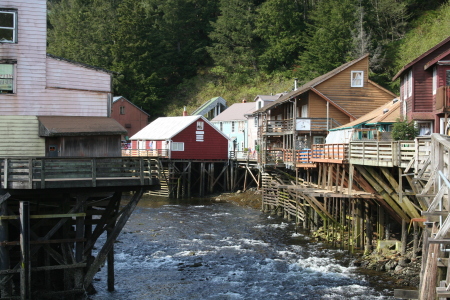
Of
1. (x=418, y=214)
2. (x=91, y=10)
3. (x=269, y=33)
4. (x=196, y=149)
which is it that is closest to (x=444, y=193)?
(x=418, y=214)

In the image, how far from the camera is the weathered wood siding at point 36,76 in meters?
17.6

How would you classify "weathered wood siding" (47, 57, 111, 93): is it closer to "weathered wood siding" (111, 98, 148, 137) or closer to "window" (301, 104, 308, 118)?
"window" (301, 104, 308, 118)

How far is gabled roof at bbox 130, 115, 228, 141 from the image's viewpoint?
50.8 metres

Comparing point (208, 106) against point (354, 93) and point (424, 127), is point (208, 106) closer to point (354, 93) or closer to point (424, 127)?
point (354, 93)

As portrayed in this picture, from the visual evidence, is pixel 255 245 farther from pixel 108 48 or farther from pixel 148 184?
pixel 108 48

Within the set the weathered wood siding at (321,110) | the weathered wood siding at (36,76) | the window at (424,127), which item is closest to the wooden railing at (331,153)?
the window at (424,127)

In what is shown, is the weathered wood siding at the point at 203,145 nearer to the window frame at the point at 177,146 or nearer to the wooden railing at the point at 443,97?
the window frame at the point at 177,146

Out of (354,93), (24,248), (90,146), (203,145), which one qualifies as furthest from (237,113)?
(24,248)

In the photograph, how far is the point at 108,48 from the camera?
7675 centimetres

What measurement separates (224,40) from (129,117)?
67.8 ft

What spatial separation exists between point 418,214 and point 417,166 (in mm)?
3045

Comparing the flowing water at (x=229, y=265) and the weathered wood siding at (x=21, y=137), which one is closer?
the weathered wood siding at (x=21, y=137)

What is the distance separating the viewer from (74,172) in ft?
51.6

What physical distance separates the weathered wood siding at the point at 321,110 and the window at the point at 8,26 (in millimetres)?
24595
